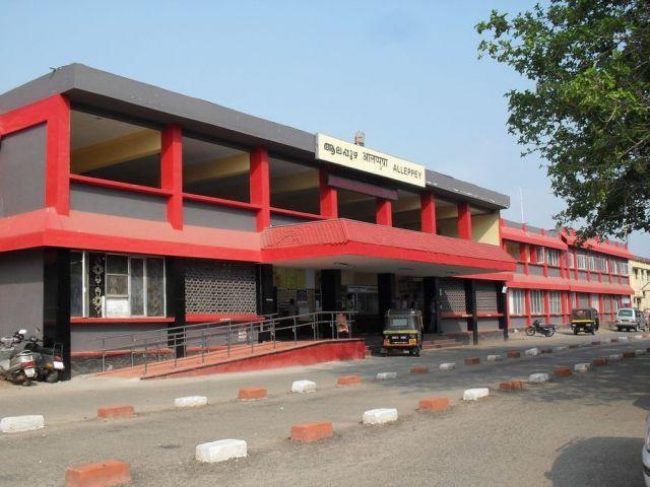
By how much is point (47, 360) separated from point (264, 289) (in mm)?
8490

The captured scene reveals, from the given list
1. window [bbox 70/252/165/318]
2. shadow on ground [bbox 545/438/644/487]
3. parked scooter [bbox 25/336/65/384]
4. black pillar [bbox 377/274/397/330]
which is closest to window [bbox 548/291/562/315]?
black pillar [bbox 377/274/397/330]

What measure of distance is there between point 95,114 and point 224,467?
14234 millimetres

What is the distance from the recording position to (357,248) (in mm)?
21688

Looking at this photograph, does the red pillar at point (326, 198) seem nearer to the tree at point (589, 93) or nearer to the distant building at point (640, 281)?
the tree at point (589, 93)

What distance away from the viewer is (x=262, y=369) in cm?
1955

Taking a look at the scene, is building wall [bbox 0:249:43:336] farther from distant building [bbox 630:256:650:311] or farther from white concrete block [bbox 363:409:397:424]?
distant building [bbox 630:256:650:311]

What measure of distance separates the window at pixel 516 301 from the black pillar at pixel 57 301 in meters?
33.4

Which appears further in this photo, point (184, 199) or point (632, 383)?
point (184, 199)

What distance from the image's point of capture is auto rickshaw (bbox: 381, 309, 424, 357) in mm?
25422

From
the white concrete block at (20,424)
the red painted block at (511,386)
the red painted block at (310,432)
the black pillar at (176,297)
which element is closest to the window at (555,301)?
the black pillar at (176,297)

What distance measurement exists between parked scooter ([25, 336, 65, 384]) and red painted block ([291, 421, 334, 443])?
32.3ft

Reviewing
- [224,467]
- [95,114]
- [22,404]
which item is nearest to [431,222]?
[95,114]

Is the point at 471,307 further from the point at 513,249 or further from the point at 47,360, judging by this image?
the point at 47,360

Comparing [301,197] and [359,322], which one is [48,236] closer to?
[301,197]
